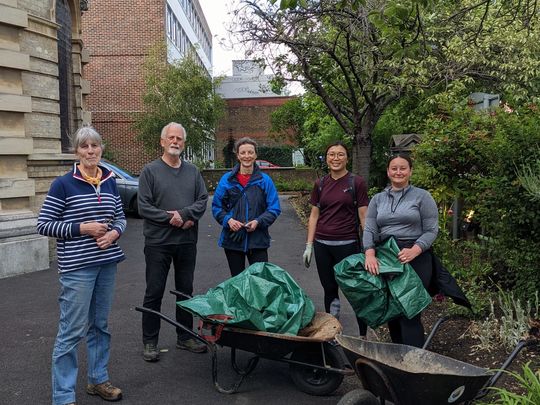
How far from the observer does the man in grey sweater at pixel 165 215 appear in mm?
4758

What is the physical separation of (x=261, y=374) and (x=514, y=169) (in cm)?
317

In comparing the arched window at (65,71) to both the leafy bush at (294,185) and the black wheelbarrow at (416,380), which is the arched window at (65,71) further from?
the leafy bush at (294,185)

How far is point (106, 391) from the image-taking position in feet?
13.3

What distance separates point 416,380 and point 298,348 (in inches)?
48.5

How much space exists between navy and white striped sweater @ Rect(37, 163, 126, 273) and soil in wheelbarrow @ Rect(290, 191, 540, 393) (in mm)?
3088

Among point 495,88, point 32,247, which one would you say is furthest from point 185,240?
point 495,88

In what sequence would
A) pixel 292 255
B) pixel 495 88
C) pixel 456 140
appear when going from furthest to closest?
pixel 495 88
pixel 292 255
pixel 456 140

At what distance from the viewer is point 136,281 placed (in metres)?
8.29

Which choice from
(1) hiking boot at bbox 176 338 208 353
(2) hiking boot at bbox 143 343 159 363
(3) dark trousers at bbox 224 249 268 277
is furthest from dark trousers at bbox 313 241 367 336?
(2) hiking boot at bbox 143 343 159 363

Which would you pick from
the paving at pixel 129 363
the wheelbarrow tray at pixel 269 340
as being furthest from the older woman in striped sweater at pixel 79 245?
the wheelbarrow tray at pixel 269 340

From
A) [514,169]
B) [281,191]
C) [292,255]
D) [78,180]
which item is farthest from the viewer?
[281,191]

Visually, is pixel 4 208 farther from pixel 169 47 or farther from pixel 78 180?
pixel 169 47

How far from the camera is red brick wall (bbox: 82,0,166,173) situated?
85.7ft

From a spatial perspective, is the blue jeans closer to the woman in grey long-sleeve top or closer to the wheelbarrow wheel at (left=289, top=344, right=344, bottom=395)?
the wheelbarrow wheel at (left=289, top=344, right=344, bottom=395)
